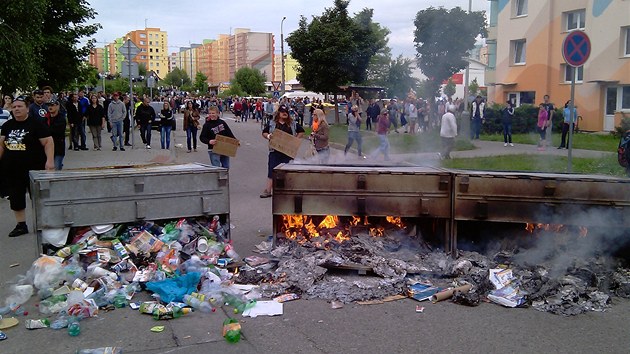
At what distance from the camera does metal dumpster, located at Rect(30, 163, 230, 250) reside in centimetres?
585

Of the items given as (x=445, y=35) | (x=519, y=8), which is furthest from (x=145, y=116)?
(x=519, y=8)

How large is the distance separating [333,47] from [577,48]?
859 inches

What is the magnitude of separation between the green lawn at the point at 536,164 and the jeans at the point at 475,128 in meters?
6.91

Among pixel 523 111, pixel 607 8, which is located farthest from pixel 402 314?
pixel 607 8

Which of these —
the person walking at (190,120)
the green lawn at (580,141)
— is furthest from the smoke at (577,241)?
the person walking at (190,120)

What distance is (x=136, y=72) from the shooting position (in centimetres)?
1962

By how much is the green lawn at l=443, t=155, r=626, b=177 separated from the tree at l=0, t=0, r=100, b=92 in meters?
10.7

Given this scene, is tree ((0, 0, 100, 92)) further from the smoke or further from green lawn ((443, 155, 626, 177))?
the smoke

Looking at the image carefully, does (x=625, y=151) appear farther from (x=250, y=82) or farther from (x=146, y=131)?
(x=250, y=82)

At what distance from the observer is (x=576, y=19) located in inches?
1182

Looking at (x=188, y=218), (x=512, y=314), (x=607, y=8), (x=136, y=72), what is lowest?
(x=512, y=314)

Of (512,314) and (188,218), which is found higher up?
(188,218)

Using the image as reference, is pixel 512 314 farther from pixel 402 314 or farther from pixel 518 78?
pixel 518 78

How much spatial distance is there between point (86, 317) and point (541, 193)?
4.80 metres
